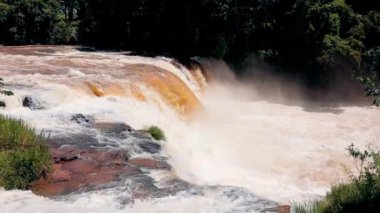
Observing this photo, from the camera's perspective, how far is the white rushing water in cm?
698

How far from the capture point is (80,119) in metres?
11.3

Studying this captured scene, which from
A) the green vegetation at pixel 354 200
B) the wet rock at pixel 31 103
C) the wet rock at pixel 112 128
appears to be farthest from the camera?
the wet rock at pixel 31 103

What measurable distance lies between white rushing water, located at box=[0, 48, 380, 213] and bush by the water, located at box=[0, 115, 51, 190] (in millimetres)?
344

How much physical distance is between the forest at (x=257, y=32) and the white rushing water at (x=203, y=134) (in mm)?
3250

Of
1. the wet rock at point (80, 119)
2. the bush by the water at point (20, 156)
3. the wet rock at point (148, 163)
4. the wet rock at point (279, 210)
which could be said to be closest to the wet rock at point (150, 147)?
the wet rock at point (148, 163)

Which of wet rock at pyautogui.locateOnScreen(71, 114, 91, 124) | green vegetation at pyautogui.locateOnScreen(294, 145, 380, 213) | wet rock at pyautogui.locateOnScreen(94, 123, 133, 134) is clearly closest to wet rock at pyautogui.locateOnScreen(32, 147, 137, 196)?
wet rock at pyautogui.locateOnScreen(94, 123, 133, 134)

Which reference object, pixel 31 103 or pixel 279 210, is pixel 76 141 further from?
pixel 279 210

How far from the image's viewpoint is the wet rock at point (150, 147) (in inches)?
373

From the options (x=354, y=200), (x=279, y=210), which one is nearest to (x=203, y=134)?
(x=279, y=210)

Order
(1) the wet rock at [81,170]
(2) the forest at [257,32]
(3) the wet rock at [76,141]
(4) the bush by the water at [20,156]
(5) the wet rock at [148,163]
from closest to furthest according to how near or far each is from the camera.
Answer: (4) the bush by the water at [20,156] → (1) the wet rock at [81,170] → (5) the wet rock at [148,163] → (3) the wet rock at [76,141] → (2) the forest at [257,32]

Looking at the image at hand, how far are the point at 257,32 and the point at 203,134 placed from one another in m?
11.2

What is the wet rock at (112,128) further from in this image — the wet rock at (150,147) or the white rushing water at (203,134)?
the wet rock at (150,147)

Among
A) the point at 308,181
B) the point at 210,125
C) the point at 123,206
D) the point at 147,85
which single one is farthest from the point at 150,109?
the point at 123,206

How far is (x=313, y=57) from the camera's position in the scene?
76.8 ft
